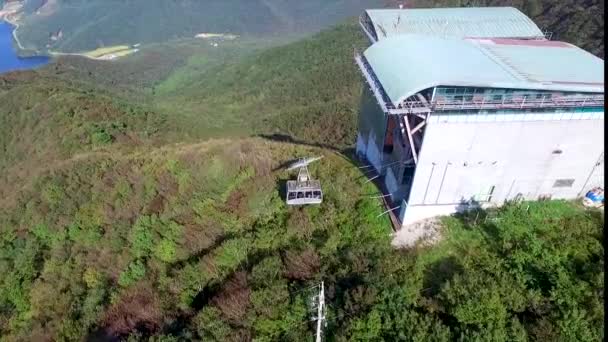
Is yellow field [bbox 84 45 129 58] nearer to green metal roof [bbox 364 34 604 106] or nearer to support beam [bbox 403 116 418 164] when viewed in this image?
green metal roof [bbox 364 34 604 106]

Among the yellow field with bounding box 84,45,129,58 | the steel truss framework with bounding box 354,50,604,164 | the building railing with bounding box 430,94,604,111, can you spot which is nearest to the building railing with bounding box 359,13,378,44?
the steel truss framework with bounding box 354,50,604,164

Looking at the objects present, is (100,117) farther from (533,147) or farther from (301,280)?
(533,147)

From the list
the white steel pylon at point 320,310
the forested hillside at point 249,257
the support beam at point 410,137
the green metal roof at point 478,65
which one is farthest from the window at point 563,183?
the white steel pylon at point 320,310

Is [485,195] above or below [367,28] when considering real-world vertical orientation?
below

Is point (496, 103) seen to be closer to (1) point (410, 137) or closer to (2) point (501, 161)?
(2) point (501, 161)

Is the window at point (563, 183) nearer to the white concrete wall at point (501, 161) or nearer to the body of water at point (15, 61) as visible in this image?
the white concrete wall at point (501, 161)

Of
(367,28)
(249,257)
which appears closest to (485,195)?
(249,257)

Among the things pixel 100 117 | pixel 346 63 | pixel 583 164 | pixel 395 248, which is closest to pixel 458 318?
pixel 395 248
